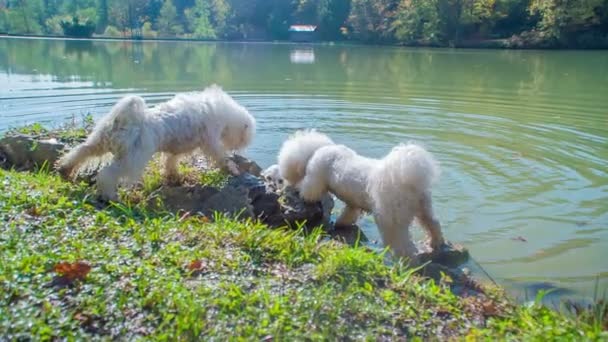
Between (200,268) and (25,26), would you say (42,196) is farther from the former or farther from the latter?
(25,26)

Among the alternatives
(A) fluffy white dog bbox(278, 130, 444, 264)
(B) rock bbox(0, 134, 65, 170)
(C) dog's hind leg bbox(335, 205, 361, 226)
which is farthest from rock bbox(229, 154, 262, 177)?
(B) rock bbox(0, 134, 65, 170)

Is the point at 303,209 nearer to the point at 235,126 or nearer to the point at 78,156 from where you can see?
the point at 235,126

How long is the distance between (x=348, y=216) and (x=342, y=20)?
212ft

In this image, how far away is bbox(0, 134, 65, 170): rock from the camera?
20.4ft

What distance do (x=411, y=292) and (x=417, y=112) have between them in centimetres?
932

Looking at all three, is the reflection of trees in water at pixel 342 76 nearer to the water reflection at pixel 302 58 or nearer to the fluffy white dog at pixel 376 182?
the water reflection at pixel 302 58

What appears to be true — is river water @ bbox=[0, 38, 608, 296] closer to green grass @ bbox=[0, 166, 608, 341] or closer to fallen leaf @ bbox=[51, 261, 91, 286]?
green grass @ bbox=[0, 166, 608, 341]

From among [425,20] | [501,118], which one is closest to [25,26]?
[425,20]

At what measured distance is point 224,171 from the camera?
6117 mm

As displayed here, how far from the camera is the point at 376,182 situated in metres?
5.01

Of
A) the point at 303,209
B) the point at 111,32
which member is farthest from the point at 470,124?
the point at 111,32

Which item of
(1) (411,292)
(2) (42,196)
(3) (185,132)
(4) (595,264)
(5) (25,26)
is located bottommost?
(4) (595,264)

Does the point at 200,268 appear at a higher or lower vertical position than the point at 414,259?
higher

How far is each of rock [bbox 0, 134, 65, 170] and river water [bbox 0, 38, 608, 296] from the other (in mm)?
3226
